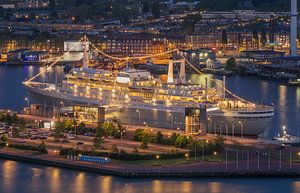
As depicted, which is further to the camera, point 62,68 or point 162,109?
point 62,68

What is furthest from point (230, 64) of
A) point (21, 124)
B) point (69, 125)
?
point (21, 124)

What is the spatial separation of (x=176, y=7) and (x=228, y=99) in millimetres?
25609

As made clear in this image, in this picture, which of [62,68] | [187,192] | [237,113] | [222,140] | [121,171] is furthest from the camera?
[62,68]

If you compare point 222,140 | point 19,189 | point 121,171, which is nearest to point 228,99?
point 222,140

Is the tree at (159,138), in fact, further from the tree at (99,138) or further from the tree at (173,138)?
the tree at (99,138)

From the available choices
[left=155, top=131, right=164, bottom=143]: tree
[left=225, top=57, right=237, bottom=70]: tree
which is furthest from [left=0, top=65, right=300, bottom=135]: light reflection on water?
[left=155, top=131, right=164, bottom=143]: tree

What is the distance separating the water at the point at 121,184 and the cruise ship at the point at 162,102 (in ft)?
8.88

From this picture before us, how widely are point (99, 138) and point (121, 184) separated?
1850mm

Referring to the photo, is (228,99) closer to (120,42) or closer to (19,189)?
(19,189)

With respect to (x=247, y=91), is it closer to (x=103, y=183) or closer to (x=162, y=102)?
(x=162, y=102)

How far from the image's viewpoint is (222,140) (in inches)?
635

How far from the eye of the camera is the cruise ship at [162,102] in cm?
1770

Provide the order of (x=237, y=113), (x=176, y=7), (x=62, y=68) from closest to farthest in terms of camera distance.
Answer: (x=237, y=113), (x=62, y=68), (x=176, y=7)

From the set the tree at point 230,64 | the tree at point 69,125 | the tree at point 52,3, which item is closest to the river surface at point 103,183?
the tree at point 69,125
